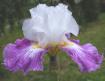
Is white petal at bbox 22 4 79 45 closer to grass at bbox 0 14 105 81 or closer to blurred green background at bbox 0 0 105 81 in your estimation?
blurred green background at bbox 0 0 105 81

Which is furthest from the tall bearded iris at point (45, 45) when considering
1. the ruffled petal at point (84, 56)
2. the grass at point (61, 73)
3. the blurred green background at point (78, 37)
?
the grass at point (61, 73)

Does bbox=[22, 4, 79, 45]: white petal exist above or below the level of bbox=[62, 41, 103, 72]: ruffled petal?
above

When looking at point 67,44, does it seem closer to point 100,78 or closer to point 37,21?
point 37,21

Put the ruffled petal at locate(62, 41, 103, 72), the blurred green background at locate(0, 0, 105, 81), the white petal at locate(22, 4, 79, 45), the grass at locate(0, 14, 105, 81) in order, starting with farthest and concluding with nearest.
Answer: the blurred green background at locate(0, 0, 105, 81) < the grass at locate(0, 14, 105, 81) < the white petal at locate(22, 4, 79, 45) < the ruffled petal at locate(62, 41, 103, 72)

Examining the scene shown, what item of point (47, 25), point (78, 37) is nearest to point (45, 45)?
point (47, 25)

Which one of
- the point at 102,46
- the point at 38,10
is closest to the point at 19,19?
the point at 102,46

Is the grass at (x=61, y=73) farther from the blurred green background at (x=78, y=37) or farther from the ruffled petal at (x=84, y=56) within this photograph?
the ruffled petal at (x=84, y=56)

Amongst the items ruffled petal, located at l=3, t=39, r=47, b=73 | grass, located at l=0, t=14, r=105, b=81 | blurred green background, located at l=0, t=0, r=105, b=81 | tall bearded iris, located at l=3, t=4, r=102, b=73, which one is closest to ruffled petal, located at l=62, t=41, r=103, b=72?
tall bearded iris, located at l=3, t=4, r=102, b=73
